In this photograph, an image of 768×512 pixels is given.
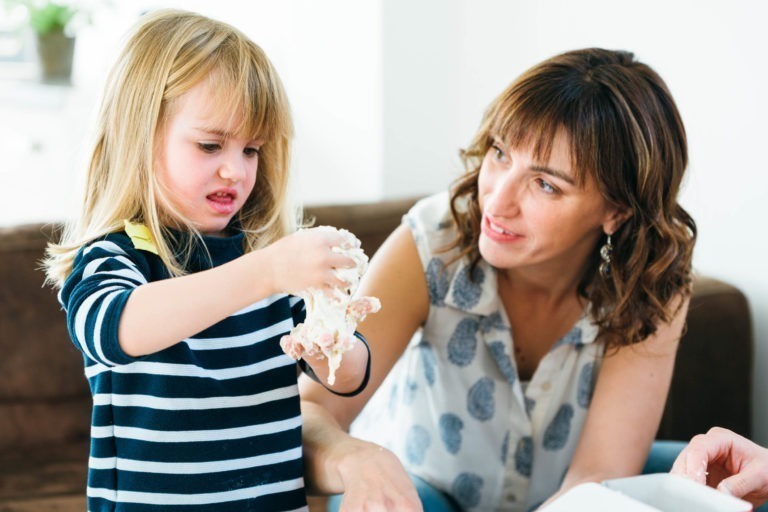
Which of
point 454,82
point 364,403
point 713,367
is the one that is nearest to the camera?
point 364,403

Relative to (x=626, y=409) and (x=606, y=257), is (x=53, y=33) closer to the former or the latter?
(x=606, y=257)

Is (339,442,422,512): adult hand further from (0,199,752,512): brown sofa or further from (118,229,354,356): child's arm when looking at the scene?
→ (0,199,752,512): brown sofa

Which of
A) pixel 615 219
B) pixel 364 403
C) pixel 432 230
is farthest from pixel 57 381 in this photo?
pixel 615 219

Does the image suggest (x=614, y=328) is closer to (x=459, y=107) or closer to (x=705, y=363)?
(x=705, y=363)

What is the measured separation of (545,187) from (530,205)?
0.14ft

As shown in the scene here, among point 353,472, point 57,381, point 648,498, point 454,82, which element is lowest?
point 57,381

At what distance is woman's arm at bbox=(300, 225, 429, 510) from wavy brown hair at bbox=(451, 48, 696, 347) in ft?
0.38

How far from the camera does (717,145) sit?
2.07 m

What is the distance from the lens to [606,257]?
5.48 ft

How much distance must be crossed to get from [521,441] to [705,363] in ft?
2.02

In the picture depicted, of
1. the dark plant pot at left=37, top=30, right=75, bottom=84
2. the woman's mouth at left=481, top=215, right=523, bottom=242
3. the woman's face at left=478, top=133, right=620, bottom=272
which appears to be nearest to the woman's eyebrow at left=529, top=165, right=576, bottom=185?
the woman's face at left=478, top=133, right=620, bottom=272

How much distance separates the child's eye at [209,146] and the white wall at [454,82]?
2.47 feet

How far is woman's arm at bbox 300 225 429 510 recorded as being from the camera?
1.18m

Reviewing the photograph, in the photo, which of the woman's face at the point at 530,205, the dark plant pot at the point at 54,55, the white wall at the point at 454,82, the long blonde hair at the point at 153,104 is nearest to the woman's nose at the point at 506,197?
the woman's face at the point at 530,205
